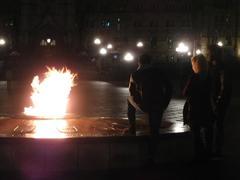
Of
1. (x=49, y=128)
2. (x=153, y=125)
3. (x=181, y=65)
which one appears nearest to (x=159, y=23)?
(x=181, y=65)

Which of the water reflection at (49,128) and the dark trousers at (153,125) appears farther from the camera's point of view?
the water reflection at (49,128)

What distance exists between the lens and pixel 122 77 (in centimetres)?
4888

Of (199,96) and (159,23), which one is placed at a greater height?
(159,23)

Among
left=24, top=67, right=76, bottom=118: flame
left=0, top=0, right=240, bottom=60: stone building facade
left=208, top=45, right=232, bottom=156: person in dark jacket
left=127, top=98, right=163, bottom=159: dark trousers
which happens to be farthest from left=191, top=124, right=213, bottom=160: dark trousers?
left=0, top=0, right=240, bottom=60: stone building facade

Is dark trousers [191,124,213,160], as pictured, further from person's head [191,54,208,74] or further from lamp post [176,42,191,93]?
lamp post [176,42,191,93]

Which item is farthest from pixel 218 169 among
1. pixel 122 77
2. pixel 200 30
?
pixel 200 30

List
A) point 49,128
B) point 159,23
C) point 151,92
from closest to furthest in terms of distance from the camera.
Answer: point 151,92 → point 49,128 → point 159,23

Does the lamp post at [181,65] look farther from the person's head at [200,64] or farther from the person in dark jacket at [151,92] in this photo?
the person in dark jacket at [151,92]

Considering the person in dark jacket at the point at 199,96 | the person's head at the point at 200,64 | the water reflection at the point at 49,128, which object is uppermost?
the person's head at the point at 200,64

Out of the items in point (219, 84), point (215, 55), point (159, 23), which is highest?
point (159, 23)

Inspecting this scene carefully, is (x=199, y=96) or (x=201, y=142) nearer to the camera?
(x=199, y=96)

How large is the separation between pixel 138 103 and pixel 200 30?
10075 centimetres

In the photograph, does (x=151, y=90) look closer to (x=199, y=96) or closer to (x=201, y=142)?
(x=199, y=96)

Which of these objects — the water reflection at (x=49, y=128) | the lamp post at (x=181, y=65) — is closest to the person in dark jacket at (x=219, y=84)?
the water reflection at (x=49, y=128)
